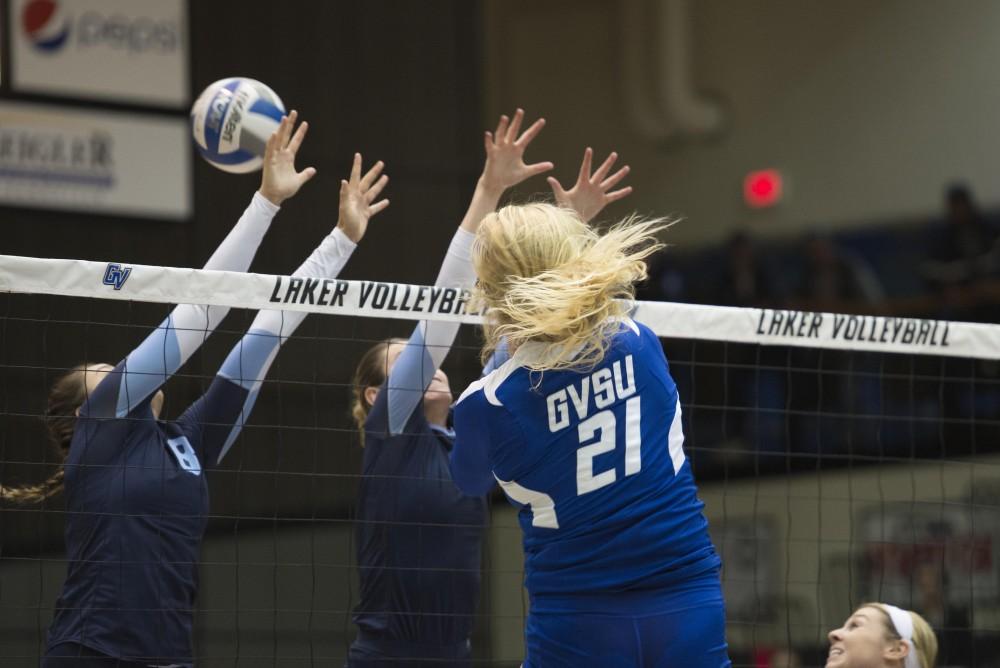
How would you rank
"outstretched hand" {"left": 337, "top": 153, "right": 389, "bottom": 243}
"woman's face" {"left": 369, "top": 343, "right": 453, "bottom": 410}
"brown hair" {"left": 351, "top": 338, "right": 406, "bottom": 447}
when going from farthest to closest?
"brown hair" {"left": 351, "top": 338, "right": 406, "bottom": 447}, "woman's face" {"left": 369, "top": 343, "right": 453, "bottom": 410}, "outstretched hand" {"left": 337, "top": 153, "right": 389, "bottom": 243}

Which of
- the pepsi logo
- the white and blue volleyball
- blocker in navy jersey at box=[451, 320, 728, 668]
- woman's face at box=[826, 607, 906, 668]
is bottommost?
woman's face at box=[826, 607, 906, 668]

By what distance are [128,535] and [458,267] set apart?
122 cm

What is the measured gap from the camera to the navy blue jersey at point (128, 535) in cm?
401

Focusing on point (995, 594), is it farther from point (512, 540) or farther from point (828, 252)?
point (828, 252)

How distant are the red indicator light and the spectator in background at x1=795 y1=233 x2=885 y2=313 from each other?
1.29 meters

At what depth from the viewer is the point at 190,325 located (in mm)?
4270

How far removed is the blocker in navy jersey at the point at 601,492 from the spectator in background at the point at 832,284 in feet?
29.6

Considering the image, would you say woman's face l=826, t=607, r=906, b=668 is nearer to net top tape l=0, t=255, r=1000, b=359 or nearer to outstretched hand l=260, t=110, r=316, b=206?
net top tape l=0, t=255, r=1000, b=359

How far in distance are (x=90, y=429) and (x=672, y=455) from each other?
1844 mm

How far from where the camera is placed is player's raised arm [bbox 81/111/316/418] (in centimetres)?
409

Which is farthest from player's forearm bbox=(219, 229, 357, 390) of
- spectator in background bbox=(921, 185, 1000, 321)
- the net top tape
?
spectator in background bbox=(921, 185, 1000, 321)

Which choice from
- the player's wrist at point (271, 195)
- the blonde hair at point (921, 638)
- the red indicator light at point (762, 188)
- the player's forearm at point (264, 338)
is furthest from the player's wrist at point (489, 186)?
the red indicator light at point (762, 188)

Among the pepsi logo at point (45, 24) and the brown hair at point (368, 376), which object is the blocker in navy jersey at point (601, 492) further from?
the pepsi logo at point (45, 24)

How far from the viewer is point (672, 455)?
121 inches
